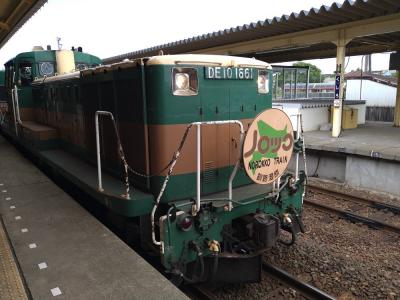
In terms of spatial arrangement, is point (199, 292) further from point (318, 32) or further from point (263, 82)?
point (318, 32)

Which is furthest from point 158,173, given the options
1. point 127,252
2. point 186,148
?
point 127,252

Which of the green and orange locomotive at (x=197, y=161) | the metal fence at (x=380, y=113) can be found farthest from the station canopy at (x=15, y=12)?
the metal fence at (x=380, y=113)

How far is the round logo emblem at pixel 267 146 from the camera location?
326 cm

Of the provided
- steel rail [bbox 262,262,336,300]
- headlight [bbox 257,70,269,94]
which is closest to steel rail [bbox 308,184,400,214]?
steel rail [bbox 262,262,336,300]

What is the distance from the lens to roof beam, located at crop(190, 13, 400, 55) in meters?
9.48

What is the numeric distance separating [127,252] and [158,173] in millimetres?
865

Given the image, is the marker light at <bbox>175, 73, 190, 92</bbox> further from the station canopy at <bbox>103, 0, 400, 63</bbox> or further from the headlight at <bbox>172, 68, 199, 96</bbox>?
the station canopy at <bbox>103, 0, 400, 63</bbox>

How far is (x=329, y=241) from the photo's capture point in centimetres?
551

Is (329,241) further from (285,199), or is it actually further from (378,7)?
(378,7)

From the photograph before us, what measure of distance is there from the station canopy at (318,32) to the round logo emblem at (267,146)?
5283 millimetres

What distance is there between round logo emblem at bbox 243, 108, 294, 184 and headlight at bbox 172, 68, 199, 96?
2.77 ft

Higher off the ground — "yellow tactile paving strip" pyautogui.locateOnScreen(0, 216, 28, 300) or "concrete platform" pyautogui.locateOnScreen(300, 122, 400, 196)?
"yellow tactile paving strip" pyautogui.locateOnScreen(0, 216, 28, 300)

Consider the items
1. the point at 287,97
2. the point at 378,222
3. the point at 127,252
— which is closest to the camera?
the point at 127,252

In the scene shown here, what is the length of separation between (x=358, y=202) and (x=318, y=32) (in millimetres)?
6121
